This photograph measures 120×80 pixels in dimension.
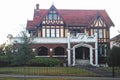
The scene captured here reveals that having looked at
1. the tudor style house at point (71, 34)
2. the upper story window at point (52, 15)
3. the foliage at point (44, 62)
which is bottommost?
the foliage at point (44, 62)

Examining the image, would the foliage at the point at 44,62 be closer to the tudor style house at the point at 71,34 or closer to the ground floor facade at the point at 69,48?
the tudor style house at the point at 71,34

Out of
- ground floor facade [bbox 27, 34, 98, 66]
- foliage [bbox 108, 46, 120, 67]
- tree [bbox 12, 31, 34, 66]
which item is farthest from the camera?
ground floor facade [bbox 27, 34, 98, 66]

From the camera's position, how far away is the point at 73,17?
6925cm

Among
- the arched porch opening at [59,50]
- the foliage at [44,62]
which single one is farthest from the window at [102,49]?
the foliage at [44,62]

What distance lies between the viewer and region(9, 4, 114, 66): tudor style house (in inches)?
2451

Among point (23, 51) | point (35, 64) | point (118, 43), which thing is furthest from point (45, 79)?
point (35, 64)

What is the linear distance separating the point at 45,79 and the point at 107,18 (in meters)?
39.3

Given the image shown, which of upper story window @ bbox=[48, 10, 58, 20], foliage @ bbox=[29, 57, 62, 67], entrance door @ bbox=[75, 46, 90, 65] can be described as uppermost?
upper story window @ bbox=[48, 10, 58, 20]

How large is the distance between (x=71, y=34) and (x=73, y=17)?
4.66 m

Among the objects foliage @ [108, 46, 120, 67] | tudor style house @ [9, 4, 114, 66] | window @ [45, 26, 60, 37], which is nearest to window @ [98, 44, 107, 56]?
tudor style house @ [9, 4, 114, 66]

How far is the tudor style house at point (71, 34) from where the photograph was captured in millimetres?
62250

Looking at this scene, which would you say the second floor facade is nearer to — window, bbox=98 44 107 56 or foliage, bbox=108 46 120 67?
window, bbox=98 44 107 56

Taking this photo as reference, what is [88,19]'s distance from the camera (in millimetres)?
68562

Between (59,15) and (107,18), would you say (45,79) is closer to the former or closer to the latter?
(59,15)
